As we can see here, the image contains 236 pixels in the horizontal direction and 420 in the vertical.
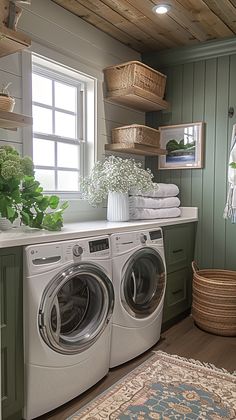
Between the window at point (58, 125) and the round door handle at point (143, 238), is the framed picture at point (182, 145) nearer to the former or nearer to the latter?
the window at point (58, 125)

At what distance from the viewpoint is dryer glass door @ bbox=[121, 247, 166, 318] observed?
91.0 inches

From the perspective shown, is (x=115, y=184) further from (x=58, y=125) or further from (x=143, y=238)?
(x=58, y=125)

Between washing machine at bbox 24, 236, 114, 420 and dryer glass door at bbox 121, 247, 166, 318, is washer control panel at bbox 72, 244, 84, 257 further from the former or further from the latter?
dryer glass door at bbox 121, 247, 166, 318

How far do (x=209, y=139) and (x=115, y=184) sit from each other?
1189 mm

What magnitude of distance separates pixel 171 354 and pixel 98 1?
253 centimetres

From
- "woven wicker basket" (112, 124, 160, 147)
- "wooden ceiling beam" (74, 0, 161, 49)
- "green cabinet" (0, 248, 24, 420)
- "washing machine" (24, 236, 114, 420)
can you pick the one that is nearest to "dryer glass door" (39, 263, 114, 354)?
"washing machine" (24, 236, 114, 420)

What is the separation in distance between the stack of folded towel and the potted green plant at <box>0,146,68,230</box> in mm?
951

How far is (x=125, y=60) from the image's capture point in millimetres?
3213

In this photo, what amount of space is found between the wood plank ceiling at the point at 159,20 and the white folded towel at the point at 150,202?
1.37 m

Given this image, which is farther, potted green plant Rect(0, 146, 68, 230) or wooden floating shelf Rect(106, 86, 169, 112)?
wooden floating shelf Rect(106, 86, 169, 112)

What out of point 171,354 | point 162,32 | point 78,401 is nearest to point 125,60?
point 162,32

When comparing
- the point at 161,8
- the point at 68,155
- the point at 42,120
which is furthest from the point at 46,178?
the point at 161,8

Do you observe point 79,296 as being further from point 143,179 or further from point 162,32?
point 162,32

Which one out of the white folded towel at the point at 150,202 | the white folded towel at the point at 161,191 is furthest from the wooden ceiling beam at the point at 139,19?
the white folded towel at the point at 150,202
